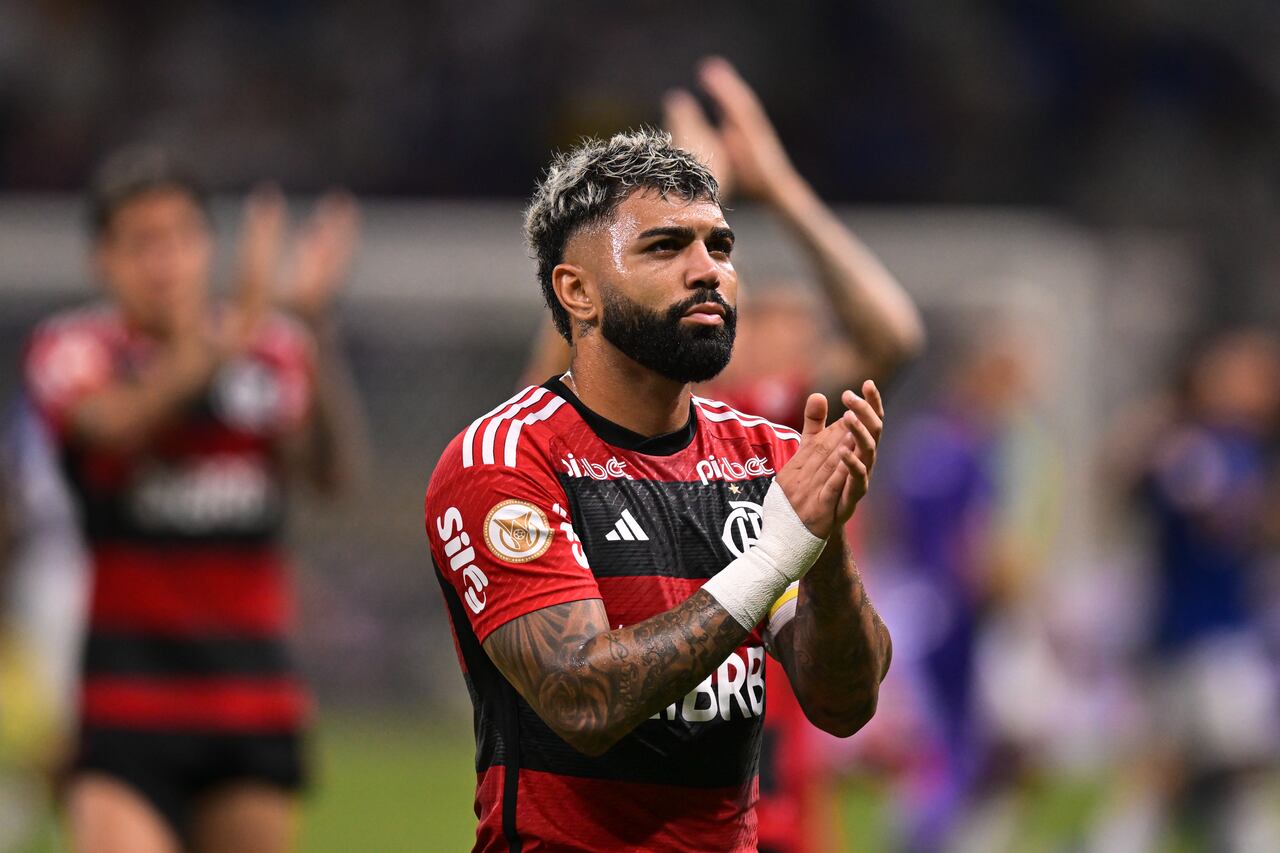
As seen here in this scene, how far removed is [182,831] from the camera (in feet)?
19.7

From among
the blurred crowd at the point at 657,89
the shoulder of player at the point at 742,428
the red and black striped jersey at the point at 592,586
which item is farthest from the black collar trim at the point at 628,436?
the blurred crowd at the point at 657,89

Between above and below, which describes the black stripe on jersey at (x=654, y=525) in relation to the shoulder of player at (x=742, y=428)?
below

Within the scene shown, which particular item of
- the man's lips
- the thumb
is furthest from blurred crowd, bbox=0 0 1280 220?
the thumb

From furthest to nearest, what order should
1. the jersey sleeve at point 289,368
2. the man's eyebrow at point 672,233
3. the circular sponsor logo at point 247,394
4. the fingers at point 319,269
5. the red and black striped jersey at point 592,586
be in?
the fingers at point 319,269 < the jersey sleeve at point 289,368 < the circular sponsor logo at point 247,394 < the man's eyebrow at point 672,233 < the red and black striped jersey at point 592,586

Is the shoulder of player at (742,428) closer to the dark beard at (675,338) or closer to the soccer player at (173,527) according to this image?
the dark beard at (675,338)

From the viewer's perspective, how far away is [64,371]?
624cm

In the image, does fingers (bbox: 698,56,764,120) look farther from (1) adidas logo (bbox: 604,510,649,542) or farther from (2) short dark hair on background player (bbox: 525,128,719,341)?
(1) adidas logo (bbox: 604,510,649,542)

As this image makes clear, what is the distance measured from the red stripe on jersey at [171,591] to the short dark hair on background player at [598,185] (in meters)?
2.57

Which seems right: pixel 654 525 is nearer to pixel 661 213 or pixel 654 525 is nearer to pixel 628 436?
pixel 628 436

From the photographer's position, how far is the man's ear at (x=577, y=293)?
12.8 ft

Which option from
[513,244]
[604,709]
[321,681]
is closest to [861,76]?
[513,244]

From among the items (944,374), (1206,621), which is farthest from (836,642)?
(944,374)

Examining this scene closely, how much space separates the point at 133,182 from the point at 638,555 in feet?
10.1

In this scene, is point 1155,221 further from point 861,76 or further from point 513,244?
point 513,244
